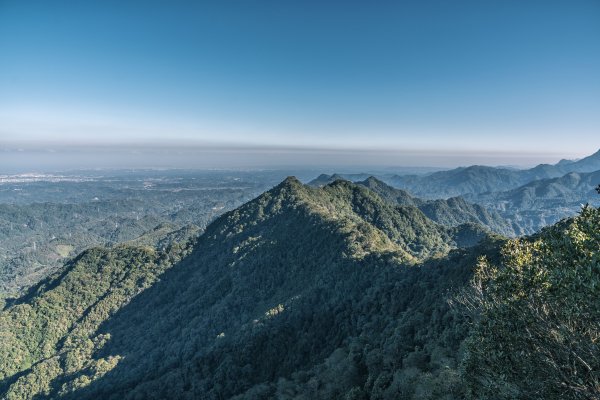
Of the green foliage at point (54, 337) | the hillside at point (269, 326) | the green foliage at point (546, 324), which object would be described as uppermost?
the green foliage at point (546, 324)

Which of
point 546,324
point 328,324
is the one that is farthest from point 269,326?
point 546,324

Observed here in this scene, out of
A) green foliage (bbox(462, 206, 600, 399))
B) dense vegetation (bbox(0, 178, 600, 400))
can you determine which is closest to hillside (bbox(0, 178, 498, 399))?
dense vegetation (bbox(0, 178, 600, 400))

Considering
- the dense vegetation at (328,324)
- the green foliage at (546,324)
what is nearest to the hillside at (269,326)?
the dense vegetation at (328,324)

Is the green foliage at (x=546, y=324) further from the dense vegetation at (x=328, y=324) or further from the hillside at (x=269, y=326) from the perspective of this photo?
the hillside at (x=269, y=326)

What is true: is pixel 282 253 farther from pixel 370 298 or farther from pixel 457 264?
pixel 457 264

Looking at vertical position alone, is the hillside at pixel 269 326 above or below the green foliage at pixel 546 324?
below

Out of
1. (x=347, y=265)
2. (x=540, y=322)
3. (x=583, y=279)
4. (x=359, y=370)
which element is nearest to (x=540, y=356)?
(x=540, y=322)

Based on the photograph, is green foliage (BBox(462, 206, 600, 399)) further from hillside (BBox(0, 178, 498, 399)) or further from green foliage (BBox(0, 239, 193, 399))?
green foliage (BBox(0, 239, 193, 399))
